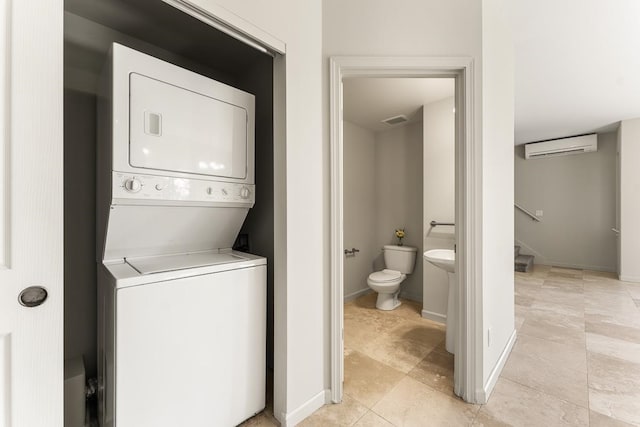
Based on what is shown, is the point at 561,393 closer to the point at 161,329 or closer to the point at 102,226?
the point at 161,329

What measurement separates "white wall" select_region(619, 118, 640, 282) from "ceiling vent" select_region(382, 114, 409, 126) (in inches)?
140

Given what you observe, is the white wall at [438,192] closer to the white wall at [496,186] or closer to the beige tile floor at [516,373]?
the beige tile floor at [516,373]

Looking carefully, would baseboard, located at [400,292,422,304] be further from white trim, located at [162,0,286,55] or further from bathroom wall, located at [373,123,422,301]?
white trim, located at [162,0,286,55]

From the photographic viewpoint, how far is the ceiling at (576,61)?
79.1 inches

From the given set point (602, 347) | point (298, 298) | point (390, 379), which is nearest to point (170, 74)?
point (298, 298)

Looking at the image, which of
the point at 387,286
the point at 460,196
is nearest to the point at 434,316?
the point at 387,286

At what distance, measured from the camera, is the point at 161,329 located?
3.75 ft

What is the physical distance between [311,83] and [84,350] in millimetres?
1963

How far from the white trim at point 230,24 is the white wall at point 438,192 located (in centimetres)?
210

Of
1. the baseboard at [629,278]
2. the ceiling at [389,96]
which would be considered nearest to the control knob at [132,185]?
the ceiling at [389,96]

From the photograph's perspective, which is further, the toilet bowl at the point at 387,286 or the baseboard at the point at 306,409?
the toilet bowl at the point at 387,286

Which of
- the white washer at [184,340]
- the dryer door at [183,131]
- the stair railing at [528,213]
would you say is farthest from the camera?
the stair railing at [528,213]

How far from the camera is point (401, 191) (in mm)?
3668

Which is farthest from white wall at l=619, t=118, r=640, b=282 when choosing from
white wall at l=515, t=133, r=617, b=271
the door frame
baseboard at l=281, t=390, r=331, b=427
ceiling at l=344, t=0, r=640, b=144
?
baseboard at l=281, t=390, r=331, b=427
